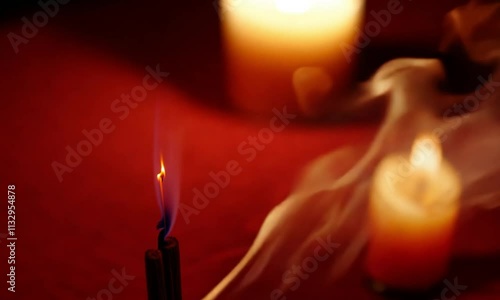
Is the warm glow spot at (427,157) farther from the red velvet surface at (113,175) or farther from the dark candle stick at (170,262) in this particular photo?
the dark candle stick at (170,262)

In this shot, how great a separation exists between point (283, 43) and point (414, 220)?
1.39 feet

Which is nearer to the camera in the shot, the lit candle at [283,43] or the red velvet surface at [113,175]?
the red velvet surface at [113,175]

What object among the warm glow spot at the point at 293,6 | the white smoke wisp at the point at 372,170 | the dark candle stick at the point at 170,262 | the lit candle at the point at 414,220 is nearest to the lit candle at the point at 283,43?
the warm glow spot at the point at 293,6

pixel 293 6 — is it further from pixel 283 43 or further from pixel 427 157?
pixel 427 157

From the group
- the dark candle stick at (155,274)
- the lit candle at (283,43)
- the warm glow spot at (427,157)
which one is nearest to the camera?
the dark candle stick at (155,274)

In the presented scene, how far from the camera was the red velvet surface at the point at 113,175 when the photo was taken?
791 mm

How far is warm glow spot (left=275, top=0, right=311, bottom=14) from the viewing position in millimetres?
1039

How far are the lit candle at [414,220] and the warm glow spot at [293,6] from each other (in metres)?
0.38

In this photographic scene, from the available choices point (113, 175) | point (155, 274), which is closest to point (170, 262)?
point (155, 274)

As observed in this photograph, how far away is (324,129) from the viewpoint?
1.04 m

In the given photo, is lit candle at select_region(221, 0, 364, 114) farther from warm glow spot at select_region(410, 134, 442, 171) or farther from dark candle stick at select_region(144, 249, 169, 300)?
dark candle stick at select_region(144, 249, 169, 300)

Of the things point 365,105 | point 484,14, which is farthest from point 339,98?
point 484,14

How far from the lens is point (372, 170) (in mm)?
946

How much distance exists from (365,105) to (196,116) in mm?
284
